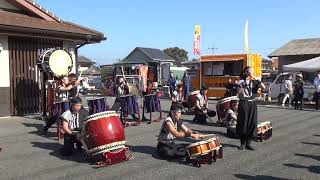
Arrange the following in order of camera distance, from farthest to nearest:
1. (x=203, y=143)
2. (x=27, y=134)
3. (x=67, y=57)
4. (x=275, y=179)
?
(x=67, y=57) → (x=27, y=134) → (x=203, y=143) → (x=275, y=179)

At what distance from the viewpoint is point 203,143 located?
25.2 feet

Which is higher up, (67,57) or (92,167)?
(67,57)

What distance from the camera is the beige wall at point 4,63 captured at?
46.5 feet

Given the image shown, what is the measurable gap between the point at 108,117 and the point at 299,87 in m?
12.7

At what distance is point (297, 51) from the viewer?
4278cm

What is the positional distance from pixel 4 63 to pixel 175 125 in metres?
8.06

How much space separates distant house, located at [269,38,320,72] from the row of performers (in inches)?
1313

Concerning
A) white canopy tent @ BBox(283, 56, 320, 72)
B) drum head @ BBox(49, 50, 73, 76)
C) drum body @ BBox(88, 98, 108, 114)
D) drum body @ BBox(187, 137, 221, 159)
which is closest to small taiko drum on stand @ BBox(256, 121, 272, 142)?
drum body @ BBox(187, 137, 221, 159)

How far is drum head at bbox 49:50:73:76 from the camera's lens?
13055 millimetres

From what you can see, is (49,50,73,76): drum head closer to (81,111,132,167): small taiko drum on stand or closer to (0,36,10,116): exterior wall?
(0,36,10,116): exterior wall

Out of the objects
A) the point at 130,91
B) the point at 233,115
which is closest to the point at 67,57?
the point at 130,91

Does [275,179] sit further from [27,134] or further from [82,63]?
[82,63]

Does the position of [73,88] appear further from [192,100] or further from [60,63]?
[192,100]

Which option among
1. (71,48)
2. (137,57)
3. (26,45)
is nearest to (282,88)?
(71,48)
